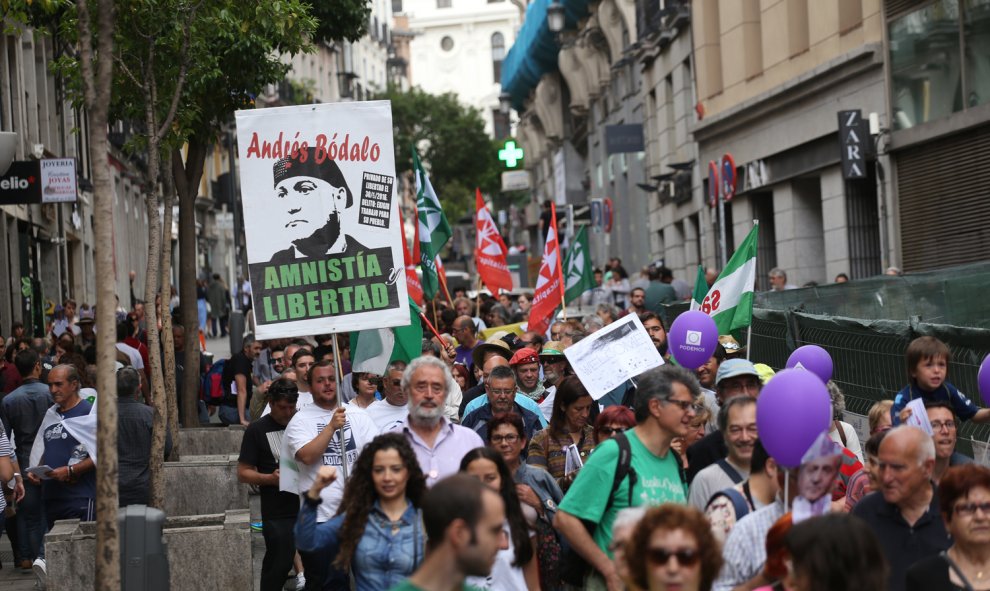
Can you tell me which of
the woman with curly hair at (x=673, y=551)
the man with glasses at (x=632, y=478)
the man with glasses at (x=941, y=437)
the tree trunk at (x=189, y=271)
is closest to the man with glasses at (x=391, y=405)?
the man with glasses at (x=632, y=478)

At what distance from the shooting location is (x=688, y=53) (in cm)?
3428

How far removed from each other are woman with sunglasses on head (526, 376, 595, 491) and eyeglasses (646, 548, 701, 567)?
3.46 m

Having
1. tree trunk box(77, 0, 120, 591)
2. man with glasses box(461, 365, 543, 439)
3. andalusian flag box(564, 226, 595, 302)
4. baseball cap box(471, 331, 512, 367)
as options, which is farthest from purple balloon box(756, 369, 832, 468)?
andalusian flag box(564, 226, 595, 302)

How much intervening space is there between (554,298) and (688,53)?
722 inches

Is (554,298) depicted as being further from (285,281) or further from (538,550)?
(538,550)

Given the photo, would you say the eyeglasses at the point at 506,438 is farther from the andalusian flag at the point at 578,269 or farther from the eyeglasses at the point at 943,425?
the andalusian flag at the point at 578,269

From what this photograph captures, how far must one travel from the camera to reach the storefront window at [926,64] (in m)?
20.5

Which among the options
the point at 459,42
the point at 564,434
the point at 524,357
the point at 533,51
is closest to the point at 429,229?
the point at 524,357

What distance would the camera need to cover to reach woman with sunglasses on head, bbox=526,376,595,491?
8250 mm

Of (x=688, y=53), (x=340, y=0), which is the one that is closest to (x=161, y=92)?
(x=340, y=0)

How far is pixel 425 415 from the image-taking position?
7254 millimetres

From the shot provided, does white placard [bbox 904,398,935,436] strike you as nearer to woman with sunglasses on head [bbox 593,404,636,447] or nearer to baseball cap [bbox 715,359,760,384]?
baseball cap [bbox 715,359,760,384]

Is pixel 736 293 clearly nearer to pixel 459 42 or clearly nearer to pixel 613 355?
pixel 613 355

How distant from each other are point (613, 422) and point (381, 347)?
338 cm
